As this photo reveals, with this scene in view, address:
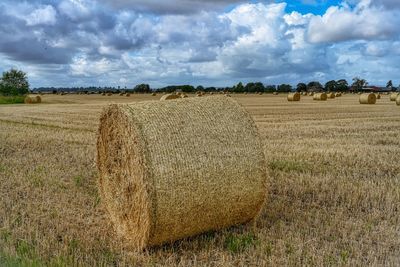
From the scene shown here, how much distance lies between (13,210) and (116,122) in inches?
73.4

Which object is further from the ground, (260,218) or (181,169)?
(181,169)

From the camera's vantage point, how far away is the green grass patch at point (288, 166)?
346 inches

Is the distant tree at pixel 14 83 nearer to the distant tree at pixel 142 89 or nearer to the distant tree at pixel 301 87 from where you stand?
the distant tree at pixel 142 89

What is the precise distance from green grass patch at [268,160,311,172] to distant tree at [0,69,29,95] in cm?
6533

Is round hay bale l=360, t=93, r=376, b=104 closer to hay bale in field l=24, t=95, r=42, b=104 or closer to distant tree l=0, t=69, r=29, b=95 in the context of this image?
hay bale in field l=24, t=95, r=42, b=104

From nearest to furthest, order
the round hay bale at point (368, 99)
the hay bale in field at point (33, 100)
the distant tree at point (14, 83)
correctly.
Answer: the round hay bale at point (368, 99) < the hay bale in field at point (33, 100) < the distant tree at point (14, 83)

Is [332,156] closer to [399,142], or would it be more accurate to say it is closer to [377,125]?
[399,142]

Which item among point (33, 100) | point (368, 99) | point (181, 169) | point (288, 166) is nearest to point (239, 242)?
point (181, 169)

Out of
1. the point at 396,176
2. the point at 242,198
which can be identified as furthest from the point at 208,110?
the point at 396,176

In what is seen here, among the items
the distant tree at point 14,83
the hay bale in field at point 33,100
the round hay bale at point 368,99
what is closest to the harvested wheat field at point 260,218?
the round hay bale at point 368,99

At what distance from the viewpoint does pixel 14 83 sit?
7262 centimetres

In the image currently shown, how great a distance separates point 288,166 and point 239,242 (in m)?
4.05

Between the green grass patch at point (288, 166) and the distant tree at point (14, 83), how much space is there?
65.3 meters

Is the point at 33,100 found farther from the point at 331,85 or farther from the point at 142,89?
the point at 331,85
